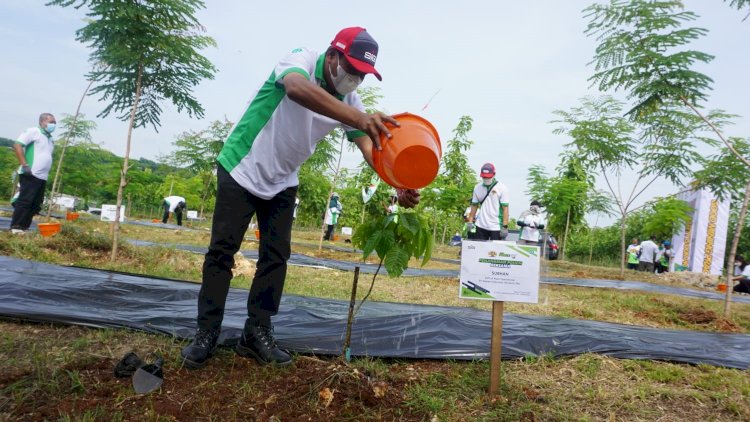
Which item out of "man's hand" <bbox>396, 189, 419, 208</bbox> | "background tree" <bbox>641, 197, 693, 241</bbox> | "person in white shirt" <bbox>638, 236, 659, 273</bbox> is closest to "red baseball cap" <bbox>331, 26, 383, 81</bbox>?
"man's hand" <bbox>396, 189, 419, 208</bbox>

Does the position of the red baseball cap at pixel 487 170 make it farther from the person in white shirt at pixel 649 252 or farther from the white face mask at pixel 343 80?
the person in white shirt at pixel 649 252

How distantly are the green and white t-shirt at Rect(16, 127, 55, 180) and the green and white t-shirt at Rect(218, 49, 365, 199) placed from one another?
5.59 metres

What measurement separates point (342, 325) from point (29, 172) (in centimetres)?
574

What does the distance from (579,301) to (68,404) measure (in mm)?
5962

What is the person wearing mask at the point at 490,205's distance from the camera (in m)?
6.87

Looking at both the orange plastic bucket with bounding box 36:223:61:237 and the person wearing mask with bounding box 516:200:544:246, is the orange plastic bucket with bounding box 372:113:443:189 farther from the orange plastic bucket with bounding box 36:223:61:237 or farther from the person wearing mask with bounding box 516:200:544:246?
the person wearing mask with bounding box 516:200:544:246

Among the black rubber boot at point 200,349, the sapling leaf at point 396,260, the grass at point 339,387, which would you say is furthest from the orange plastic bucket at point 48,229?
the sapling leaf at point 396,260

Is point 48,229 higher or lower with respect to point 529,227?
lower

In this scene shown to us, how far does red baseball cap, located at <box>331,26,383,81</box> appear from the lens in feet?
5.86

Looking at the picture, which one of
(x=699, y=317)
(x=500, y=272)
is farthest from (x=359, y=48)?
(x=699, y=317)

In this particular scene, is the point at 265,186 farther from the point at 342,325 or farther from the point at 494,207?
the point at 494,207

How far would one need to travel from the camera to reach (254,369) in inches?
84.0

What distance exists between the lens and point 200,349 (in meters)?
2.10

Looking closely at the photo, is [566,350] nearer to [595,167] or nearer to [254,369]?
[254,369]
